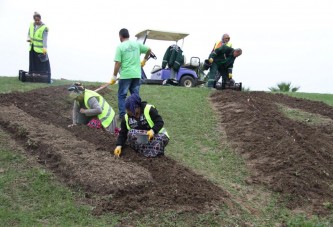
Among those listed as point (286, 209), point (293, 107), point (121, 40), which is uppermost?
point (121, 40)

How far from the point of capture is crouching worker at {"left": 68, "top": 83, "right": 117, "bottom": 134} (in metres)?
8.77

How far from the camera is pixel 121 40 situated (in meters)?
9.73

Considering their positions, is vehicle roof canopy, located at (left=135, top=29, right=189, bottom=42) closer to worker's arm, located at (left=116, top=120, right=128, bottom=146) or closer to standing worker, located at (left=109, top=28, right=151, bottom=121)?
standing worker, located at (left=109, top=28, right=151, bottom=121)

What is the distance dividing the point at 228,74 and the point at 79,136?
7.01m

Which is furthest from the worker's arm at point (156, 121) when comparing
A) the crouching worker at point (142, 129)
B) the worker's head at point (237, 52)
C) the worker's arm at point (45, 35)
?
the worker's arm at point (45, 35)

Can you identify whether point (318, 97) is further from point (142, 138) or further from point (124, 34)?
point (142, 138)

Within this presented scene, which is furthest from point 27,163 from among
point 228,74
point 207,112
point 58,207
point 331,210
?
Answer: point 228,74

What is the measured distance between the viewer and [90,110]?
8.80m

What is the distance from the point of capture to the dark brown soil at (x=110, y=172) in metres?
5.94

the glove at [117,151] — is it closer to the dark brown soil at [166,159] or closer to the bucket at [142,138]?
the dark brown soil at [166,159]

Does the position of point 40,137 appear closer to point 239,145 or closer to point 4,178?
point 4,178

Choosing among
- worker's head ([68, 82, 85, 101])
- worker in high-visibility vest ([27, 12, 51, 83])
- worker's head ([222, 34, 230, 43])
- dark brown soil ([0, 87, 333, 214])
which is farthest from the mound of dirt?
worker in high-visibility vest ([27, 12, 51, 83])

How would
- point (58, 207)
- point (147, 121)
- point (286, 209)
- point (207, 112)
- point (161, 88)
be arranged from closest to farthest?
point (58, 207)
point (286, 209)
point (147, 121)
point (207, 112)
point (161, 88)

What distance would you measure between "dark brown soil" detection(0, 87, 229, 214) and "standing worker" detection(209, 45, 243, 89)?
6110mm
